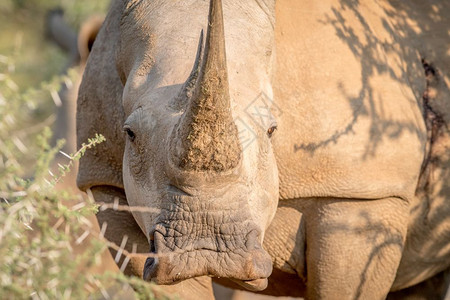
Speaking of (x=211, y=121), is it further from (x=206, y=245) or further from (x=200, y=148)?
(x=206, y=245)

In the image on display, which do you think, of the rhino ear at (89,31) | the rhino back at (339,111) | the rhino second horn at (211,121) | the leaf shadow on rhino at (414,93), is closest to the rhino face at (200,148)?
the rhino second horn at (211,121)

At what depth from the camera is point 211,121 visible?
186 inches

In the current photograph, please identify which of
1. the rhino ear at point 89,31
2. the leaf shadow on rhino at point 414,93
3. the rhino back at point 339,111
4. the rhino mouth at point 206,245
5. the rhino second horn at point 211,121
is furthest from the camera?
the rhino ear at point 89,31

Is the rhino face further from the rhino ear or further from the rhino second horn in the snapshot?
the rhino ear

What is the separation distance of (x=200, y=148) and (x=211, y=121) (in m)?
0.13

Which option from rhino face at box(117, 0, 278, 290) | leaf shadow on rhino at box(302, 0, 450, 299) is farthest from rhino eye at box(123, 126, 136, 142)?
leaf shadow on rhino at box(302, 0, 450, 299)

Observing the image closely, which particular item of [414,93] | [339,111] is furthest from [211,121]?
[414,93]

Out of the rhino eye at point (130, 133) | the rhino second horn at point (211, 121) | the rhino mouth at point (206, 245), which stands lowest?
the rhino mouth at point (206, 245)

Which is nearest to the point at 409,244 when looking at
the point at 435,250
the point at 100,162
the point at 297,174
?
the point at 435,250

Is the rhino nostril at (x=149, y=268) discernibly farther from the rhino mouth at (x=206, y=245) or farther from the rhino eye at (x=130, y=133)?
the rhino eye at (x=130, y=133)

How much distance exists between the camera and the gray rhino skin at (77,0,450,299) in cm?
485

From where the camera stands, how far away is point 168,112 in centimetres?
507

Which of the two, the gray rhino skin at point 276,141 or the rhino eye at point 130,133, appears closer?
the gray rhino skin at point 276,141

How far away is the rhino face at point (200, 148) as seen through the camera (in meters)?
4.73
